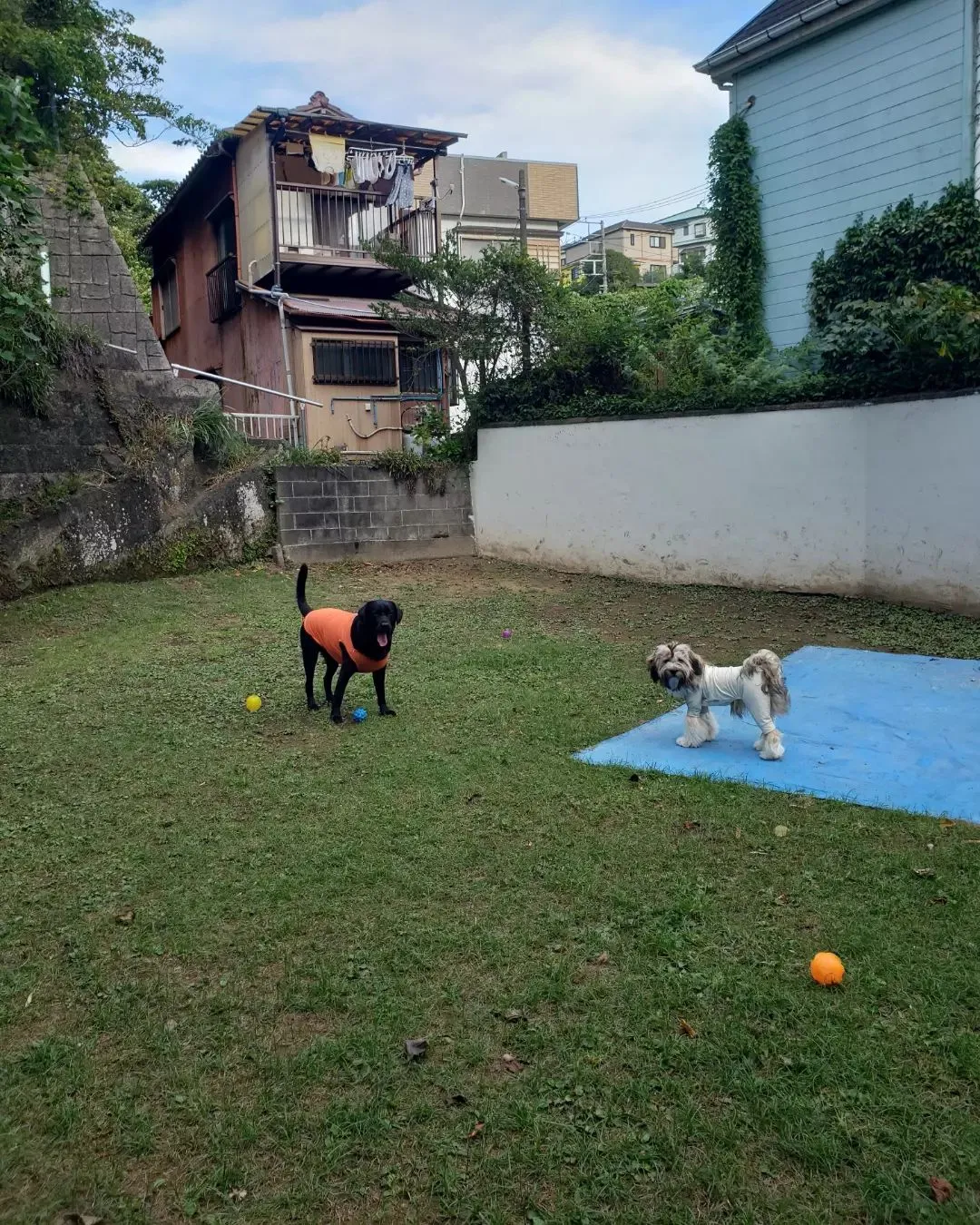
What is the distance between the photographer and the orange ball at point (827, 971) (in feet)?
9.12

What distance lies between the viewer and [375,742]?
212 inches

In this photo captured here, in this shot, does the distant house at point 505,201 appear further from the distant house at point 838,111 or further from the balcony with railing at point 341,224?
the distant house at point 838,111

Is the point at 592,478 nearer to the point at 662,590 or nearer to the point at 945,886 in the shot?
the point at 662,590

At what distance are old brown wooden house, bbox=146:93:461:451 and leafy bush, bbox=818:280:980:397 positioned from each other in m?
7.38

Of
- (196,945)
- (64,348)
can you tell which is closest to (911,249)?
(64,348)

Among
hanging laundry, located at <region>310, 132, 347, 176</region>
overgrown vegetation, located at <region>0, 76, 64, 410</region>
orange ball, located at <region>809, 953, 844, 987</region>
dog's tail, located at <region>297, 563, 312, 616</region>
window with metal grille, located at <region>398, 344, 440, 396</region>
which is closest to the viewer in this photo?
orange ball, located at <region>809, 953, 844, 987</region>

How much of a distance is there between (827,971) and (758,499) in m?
7.65

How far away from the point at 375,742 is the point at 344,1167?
3281 mm

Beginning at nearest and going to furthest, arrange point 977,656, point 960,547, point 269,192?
point 977,656 < point 960,547 < point 269,192

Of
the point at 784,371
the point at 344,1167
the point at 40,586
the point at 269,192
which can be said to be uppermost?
the point at 269,192

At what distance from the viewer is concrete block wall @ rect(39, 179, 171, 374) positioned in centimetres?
1163

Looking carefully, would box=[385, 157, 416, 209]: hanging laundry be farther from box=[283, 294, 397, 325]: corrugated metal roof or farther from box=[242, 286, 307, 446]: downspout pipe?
box=[242, 286, 307, 446]: downspout pipe

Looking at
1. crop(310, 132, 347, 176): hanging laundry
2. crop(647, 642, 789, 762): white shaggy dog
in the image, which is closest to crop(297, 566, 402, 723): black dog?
crop(647, 642, 789, 762): white shaggy dog

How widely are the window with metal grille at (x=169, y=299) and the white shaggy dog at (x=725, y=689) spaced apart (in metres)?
20.8
